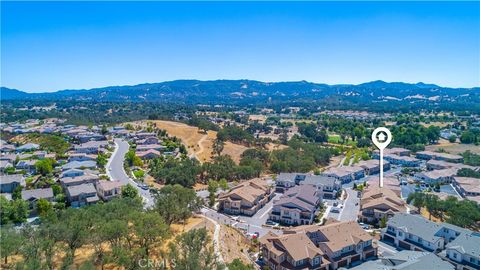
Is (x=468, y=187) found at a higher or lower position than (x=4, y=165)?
lower

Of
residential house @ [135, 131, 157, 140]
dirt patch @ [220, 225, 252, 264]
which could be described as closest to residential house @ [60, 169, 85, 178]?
dirt patch @ [220, 225, 252, 264]

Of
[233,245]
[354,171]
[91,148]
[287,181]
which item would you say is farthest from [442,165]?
[91,148]

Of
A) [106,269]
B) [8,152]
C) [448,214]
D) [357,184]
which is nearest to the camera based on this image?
[106,269]

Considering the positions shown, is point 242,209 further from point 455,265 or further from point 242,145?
point 242,145

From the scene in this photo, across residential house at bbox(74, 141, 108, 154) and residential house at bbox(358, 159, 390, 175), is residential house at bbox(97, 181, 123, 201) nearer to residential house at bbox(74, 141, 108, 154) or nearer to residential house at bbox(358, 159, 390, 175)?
residential house at bbox(74, 141, 108, 154)

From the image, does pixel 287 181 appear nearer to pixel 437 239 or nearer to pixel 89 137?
pixel 437 239

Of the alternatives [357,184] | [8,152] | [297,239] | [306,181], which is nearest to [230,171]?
[306,181]

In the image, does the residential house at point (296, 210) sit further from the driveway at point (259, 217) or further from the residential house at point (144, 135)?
the residential house at point (144, 135)
